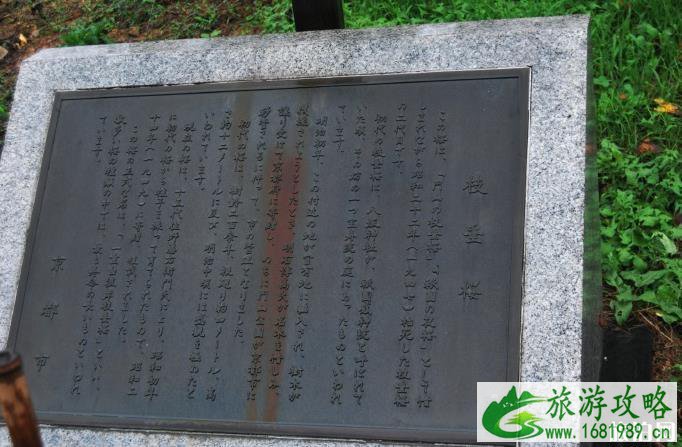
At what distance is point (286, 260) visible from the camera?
120 inches

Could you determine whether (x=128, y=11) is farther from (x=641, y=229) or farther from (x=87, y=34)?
(x=641, y=229)

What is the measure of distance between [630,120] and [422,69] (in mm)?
1712

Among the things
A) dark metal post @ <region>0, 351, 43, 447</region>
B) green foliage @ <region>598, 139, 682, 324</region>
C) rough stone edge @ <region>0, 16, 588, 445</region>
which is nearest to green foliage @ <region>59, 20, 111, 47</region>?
rough stone edge @ <region>0, 16, 588, 445</region>

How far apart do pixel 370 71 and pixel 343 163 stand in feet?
1.41

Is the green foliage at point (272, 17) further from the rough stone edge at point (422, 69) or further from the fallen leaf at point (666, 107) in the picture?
the fallen leaf at point (666, 107)

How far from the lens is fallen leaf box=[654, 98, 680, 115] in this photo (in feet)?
14.5

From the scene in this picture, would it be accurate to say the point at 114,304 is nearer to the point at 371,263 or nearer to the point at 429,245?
the point at 371,263

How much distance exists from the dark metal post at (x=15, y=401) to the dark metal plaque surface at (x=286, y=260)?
1.34m

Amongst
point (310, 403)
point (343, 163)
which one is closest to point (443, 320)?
point (310, 403)

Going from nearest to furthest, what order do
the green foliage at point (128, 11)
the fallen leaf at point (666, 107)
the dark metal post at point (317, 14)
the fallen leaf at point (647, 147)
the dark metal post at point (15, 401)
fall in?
the dark metal post at point (15, 401), the dark metal post at point (317, 14), the fallen leaf at point (647, 147), the fallen leaf at point (666, 107), the green foliage at point (128, 11)

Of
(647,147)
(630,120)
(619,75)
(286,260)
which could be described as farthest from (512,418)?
(619,75)

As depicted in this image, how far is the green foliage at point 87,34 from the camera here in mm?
5511

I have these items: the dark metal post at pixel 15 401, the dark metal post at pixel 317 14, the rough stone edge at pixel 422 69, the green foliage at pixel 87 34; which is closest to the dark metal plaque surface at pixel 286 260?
the rough stone edge at pixel 422 69

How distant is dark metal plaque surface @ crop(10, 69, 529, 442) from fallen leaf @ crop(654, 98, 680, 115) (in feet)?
5.50
